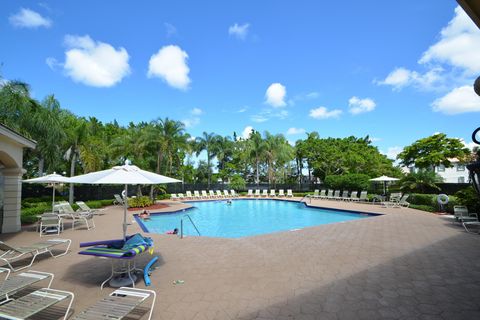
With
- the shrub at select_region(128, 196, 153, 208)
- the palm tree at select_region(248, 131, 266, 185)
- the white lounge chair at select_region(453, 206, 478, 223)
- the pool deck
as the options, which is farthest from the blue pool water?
the palm tree at select_region(248, 131, 266, 185)

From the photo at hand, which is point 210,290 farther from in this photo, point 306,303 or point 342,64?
point 342,64

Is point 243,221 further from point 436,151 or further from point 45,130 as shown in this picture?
point 436,151

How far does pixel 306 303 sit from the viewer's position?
12.8 feet

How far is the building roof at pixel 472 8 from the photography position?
1.89 m

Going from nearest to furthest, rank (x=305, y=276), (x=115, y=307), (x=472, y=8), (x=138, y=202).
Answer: (x=472, y=8)
(x=115, y=307)
(x=305, y=276)
(x=138, y=202)

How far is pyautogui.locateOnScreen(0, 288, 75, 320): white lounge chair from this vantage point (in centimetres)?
298

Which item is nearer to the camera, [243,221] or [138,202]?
[243,221]

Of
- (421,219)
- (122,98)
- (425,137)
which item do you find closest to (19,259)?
(421,219)

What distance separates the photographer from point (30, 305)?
3172 millimetres

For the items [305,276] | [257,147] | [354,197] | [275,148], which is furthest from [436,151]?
[305,276]

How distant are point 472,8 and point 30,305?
514cm

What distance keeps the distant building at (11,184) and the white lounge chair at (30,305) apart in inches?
296

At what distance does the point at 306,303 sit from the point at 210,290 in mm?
1529

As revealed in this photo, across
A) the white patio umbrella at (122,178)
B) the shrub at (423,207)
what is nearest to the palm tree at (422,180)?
the shrub at (423,207)
